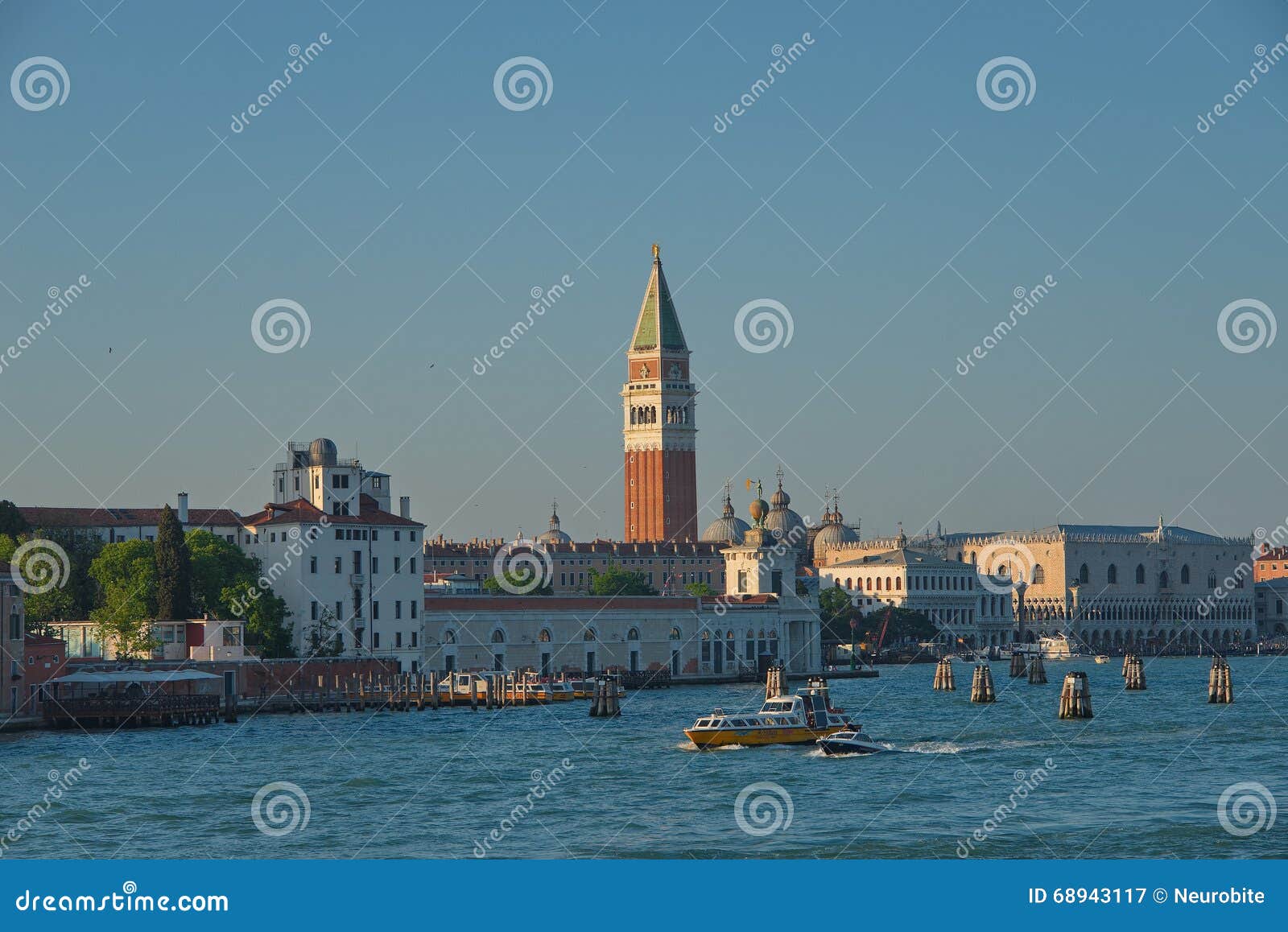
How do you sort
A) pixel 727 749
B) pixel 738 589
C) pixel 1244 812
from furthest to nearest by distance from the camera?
pixel 738 589 → pixel 727 749 → pixel 1244 812

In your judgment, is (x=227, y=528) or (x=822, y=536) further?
(x=822, y=536)

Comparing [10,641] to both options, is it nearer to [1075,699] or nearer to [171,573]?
[171,573]

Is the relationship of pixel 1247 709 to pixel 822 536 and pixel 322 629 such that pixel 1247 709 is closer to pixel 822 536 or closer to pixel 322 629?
pixel 322 629

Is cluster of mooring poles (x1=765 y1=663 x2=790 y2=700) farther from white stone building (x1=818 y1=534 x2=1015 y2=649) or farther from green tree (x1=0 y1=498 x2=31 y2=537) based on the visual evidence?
white stone building (x1=818 y1=534 x2=1015 y2=649)

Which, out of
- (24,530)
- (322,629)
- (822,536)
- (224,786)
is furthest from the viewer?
(822,536)

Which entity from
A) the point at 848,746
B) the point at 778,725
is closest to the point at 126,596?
the point at 778,725

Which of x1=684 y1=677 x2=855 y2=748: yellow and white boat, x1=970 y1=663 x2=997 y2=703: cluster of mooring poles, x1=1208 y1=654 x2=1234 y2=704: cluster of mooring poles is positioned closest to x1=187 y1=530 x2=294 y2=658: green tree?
x1=684 y1=677 x2=855 y2=748: yellow and white boat

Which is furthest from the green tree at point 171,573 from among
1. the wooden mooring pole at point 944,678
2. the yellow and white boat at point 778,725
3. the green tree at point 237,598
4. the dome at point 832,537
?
the dome at point 832,537

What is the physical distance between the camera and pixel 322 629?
59875mm

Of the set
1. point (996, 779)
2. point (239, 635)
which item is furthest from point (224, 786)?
point (239, 635)

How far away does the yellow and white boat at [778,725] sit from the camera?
132 ft

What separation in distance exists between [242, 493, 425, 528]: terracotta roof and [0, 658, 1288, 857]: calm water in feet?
38.3

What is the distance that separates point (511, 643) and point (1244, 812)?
46232 millimetres

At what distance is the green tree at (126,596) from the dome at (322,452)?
762cm
